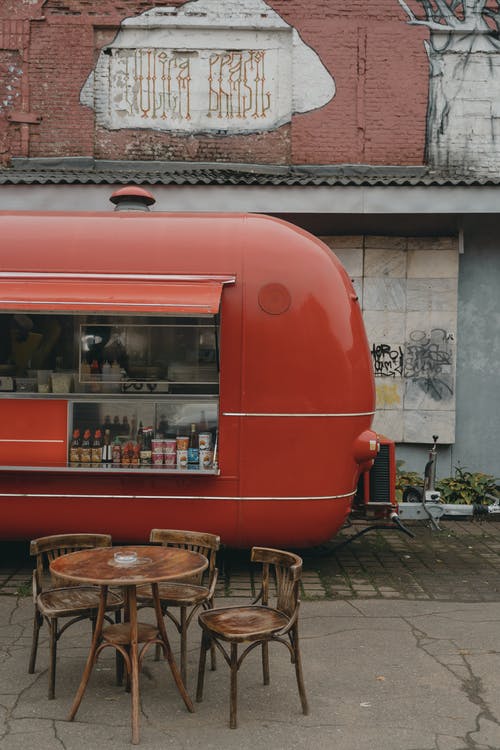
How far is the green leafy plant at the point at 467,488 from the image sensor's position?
10086mm

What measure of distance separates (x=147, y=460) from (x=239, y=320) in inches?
60.6

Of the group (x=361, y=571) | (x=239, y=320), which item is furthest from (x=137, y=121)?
(x=361, y=571)

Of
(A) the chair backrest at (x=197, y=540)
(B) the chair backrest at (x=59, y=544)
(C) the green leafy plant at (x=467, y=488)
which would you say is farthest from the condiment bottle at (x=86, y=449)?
(C) the green leafy plant at (x=467, y=488)

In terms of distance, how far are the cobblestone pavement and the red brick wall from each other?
6.38 metres

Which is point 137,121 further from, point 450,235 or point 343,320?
point 343,320

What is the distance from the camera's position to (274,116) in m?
12.1

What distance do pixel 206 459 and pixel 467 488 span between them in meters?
4.85

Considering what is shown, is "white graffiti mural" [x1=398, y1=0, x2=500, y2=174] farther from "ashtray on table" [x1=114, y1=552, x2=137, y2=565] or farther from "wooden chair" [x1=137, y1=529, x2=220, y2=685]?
"ashtray on table" [x1=114, y1=552, x2=137, y2=565]

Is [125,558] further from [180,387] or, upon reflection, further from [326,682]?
[180,387]

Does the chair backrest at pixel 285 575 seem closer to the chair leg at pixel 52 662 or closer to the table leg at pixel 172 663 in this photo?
the table leg at pixel 172 663

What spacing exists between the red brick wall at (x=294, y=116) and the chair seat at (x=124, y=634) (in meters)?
8.95

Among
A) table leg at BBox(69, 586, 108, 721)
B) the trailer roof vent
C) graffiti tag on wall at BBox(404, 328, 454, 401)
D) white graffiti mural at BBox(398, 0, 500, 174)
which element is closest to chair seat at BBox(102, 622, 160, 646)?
table leg at BBox(69, 586, 108, 721)

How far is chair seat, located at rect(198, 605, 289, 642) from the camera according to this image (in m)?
4.13

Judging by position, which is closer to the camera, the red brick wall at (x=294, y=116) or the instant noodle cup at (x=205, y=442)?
the instant noodle cup at (x=205, y=442)
